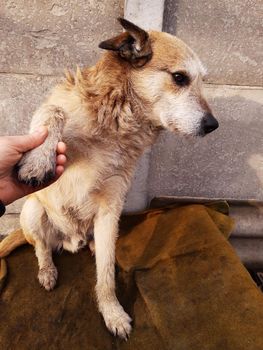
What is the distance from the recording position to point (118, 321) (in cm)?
199

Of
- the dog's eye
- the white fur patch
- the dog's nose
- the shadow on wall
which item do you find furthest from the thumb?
the shadow on wall

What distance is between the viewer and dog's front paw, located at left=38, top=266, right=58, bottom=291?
2.28 metres

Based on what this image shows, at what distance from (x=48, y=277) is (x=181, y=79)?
5.69 feet

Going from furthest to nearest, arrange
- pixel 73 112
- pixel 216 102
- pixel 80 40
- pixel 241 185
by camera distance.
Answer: pixel 241 185 → pixel 216 102 → pixel 80 40 → pixel 73 112

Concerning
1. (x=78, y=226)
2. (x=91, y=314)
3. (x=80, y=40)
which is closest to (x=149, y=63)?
(x=80, y=40)

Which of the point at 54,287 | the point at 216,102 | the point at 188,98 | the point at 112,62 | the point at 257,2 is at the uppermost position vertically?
the point at 257,2

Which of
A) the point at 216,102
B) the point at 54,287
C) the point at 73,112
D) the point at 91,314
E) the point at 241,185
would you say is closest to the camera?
the point at 73,112

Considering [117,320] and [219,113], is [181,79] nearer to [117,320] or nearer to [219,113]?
[219,113]

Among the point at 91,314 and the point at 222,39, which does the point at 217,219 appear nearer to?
the point at 91,314

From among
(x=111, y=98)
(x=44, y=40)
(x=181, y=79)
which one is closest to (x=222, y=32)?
(x=181, y=79)

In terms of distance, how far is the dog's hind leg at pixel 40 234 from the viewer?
2307mm

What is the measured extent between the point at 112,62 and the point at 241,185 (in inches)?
77.3

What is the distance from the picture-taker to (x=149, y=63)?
1850 millimetres

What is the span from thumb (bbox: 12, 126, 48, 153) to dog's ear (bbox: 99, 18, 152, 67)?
0.61m
